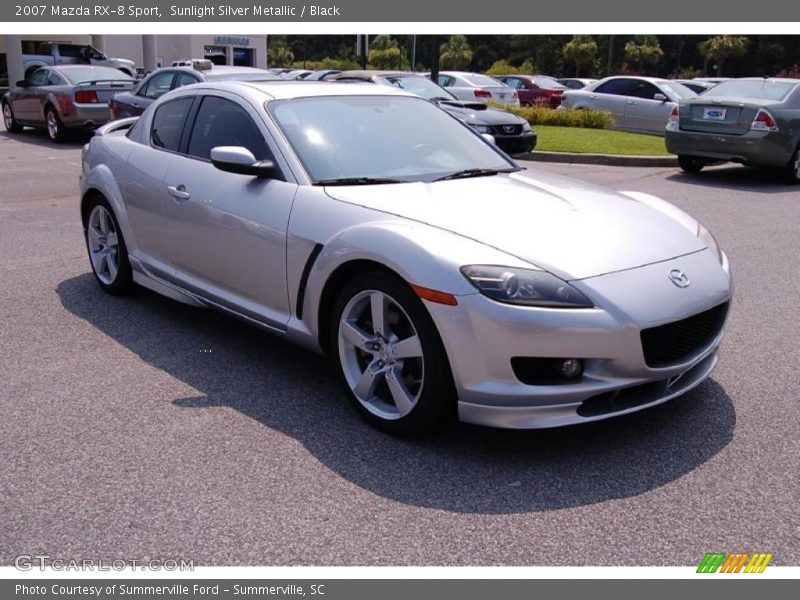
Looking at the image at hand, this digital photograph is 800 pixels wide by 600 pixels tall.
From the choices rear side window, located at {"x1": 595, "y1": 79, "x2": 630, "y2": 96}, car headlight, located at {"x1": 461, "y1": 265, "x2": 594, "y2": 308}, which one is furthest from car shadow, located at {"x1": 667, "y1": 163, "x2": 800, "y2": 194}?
car headlight, located at {"x1": 461, "y1": 265, "x2": 594, "y2": 308}

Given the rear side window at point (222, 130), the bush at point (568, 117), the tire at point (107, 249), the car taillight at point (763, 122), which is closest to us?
the rear side window at point (222, 130)

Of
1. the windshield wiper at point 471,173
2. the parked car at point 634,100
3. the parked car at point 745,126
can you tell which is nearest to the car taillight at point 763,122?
the parked car at point 745,126

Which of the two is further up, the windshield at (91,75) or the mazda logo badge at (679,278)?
the windshield at (91,75)

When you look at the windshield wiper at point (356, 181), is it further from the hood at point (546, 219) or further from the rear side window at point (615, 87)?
the rear side window at point (615, 87)

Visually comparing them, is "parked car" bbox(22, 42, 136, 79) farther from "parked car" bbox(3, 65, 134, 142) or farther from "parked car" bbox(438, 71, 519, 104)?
"parked car" bbox(3, 65, 134, 142)

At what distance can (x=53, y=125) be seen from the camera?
16.6 meters

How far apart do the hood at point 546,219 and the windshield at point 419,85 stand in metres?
10.6

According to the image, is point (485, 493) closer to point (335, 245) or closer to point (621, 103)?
point (335, 245)

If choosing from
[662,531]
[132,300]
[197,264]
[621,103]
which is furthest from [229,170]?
[621,103]

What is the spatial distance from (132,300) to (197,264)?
131cm

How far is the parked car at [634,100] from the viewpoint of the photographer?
17.8m

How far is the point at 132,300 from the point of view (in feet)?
20.0

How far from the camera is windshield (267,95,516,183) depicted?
14.9 ft

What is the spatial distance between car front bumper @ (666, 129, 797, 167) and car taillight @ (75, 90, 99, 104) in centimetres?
1068
